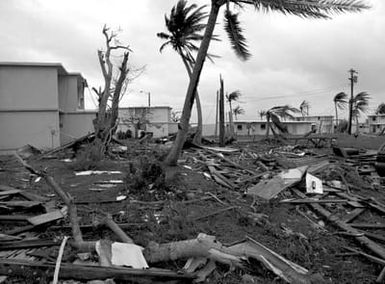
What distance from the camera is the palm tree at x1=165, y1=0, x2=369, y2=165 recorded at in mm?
7949

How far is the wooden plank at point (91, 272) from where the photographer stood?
3.41 m

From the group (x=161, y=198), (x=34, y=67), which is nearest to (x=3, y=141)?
(x=34, y=67)

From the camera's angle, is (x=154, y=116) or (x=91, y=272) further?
(x=154, y=116)

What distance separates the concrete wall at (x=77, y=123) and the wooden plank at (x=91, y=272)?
1804 centimetres

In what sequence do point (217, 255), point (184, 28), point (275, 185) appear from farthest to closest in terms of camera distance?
point (184, 28) < point (275, 185) < point (217, 255)

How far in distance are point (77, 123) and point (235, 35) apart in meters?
14.1

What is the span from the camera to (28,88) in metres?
18.3

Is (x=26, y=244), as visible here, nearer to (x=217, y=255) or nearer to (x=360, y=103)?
(x=217, y=255)

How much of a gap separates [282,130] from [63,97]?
1538 centimetres

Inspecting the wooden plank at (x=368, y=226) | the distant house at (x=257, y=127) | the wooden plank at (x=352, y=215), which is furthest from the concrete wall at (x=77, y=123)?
the distant house at (x=257, y=127)

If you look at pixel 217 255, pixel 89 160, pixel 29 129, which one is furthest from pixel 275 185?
pixel 29 129

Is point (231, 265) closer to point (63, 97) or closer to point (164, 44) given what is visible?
point (164, 44)

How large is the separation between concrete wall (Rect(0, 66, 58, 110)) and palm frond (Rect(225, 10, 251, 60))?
12.2 metres

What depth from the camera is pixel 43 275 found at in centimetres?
341
